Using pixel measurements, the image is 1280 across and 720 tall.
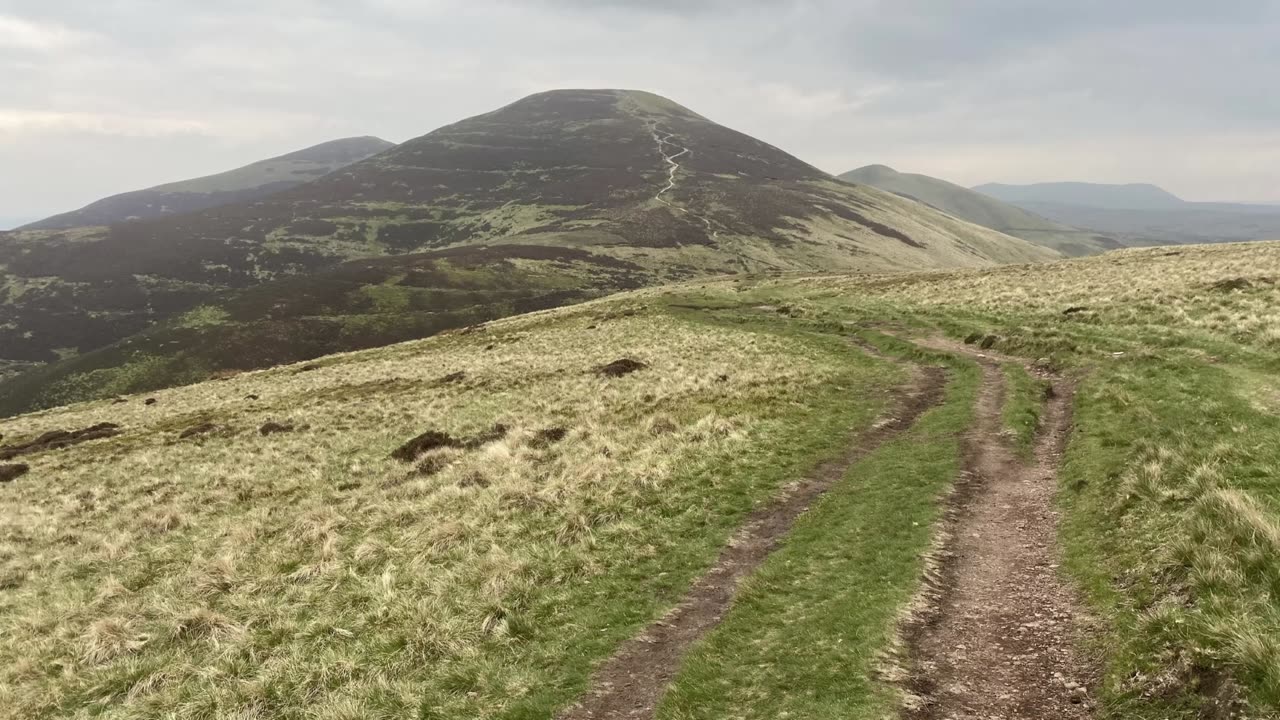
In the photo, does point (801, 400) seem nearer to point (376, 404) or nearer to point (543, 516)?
point (543, 516)

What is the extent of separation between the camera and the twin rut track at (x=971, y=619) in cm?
866

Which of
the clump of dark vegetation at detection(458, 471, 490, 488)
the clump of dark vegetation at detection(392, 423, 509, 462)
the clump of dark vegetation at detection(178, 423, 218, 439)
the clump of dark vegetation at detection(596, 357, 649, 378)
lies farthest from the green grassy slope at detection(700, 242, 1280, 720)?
the clump of dark vegetation at detection(178, 423, 218, 439)

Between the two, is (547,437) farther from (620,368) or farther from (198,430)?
(198,430)

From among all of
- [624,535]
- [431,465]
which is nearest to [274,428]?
[431,465]

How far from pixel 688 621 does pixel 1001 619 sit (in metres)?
5.30

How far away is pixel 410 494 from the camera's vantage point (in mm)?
21844

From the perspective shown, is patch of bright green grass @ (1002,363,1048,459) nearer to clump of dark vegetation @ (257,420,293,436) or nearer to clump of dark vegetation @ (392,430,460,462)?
clump of dark vegetation @ (392,430,460,462)

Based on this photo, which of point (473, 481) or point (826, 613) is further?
point (473, 481)

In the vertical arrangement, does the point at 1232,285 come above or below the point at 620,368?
above

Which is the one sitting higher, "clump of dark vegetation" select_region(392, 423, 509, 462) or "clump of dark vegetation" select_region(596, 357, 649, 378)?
"clump of dark vegetation" select_region(596, 357, 649, 378)

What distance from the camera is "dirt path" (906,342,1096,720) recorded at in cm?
850

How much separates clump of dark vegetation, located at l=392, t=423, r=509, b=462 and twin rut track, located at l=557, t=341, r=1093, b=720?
14.8m

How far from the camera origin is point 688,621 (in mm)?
11828

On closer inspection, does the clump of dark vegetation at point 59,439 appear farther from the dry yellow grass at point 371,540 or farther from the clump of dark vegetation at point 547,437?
the clump of dark vegetation at point 547,437
